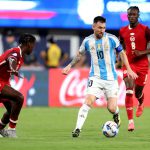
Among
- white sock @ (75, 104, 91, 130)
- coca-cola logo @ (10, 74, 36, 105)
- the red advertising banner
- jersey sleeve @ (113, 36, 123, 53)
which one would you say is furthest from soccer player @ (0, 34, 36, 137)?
the red advertising banner

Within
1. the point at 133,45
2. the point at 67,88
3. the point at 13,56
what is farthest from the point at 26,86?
the point at 13,56

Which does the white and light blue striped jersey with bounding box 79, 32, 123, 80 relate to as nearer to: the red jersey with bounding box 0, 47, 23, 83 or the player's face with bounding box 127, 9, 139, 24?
the red jersey with bounding box 0, 47, 23, 83

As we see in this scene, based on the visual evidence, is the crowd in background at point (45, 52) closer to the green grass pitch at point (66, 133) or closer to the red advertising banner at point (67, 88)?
the red advertising banner at point (67, 88)

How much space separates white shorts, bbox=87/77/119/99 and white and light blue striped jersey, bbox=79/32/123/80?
0.09m

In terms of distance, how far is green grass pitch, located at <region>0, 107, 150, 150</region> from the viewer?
1130 cm

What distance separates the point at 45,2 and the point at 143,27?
35.1 ft

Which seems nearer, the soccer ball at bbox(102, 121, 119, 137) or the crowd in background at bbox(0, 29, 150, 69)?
the soccer ball at bbox(102, 121, 119, 137)

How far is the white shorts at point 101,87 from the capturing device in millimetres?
13305

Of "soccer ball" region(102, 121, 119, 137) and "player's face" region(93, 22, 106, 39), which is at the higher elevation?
"player's face" region(93, 22, 106, 39)

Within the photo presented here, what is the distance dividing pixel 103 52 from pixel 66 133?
1.90m

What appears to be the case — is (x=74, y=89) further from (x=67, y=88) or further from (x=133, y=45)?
(x=133, y=45)

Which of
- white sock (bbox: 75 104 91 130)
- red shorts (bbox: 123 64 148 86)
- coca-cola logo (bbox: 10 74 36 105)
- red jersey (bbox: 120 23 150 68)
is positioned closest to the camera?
white sock (bbox: 75 104 91 130)

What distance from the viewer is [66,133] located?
46.5 ft

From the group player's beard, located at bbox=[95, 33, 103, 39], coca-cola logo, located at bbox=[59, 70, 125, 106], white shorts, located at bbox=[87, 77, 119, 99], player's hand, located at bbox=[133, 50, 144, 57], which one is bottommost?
coca-cola logo, located at bbox=[59, 70, 125, 106]
